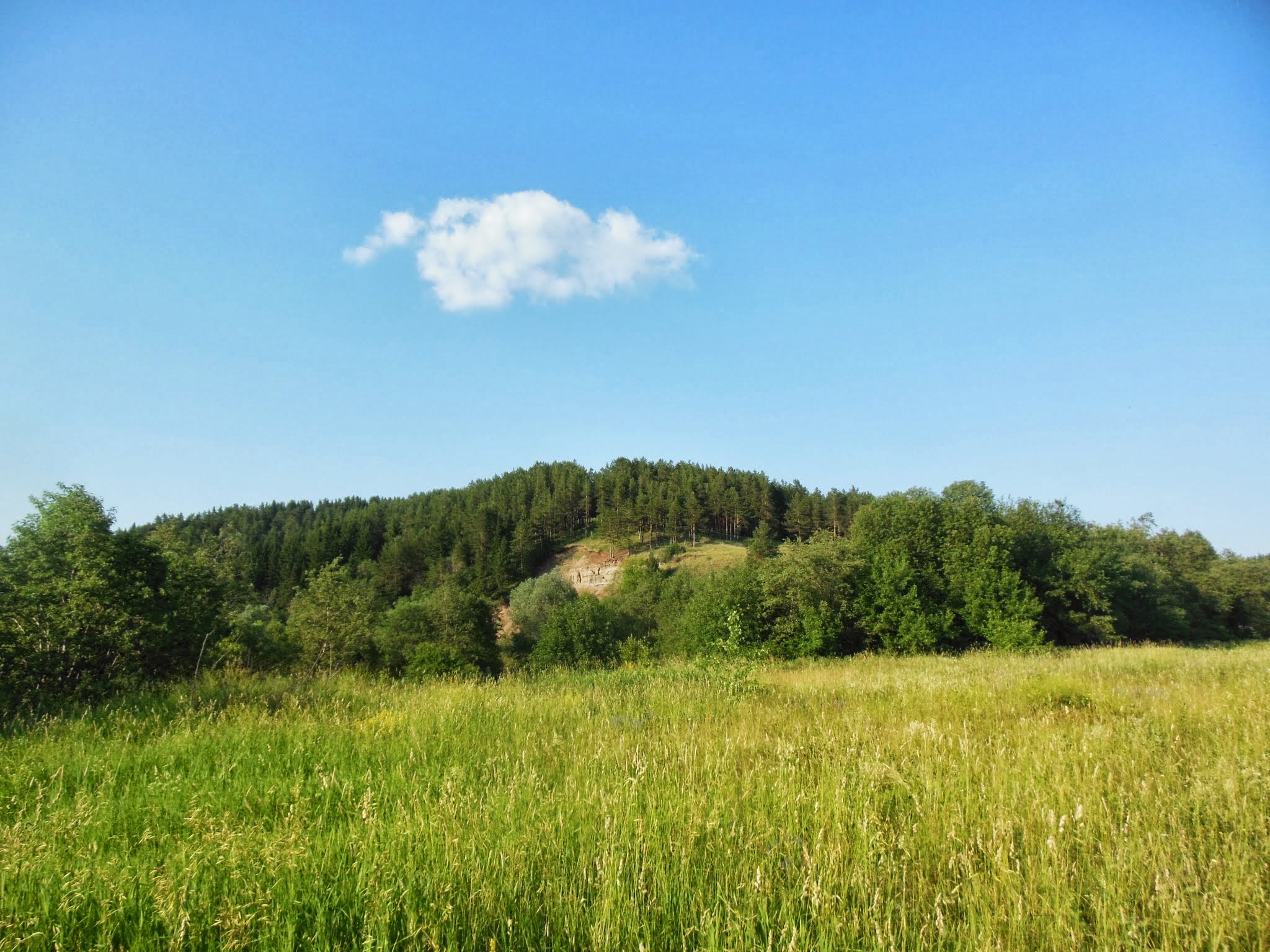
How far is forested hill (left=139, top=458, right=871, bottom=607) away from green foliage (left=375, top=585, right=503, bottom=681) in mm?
40091

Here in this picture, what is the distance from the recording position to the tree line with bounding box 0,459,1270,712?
62.2 feet

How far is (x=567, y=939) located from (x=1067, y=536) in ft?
188

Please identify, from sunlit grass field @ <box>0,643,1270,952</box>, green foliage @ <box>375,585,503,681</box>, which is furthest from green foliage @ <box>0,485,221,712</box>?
green foliage @ <box>375,585,503,681</box>

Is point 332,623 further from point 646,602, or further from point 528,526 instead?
point 528,526

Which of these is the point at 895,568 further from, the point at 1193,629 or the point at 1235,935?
the point at 1193,629

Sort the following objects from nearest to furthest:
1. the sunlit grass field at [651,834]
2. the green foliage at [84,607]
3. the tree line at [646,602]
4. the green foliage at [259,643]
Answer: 1. the sunlit grass field at [651,834]
2. the green foliage at [84,607]
3. the tree line at [646,602]
4. the green foliage at [259,643]

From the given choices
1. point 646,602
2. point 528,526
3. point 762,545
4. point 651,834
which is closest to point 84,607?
point 651,834

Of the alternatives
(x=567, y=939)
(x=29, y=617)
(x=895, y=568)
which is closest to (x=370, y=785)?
(x=567, y=939)

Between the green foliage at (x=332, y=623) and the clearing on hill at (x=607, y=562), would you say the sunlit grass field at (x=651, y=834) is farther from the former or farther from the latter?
the clearing on hill at (x=607, y=562)

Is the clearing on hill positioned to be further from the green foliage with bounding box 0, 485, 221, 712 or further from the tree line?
the green foliage with bounding box 0, 485, 221, 712

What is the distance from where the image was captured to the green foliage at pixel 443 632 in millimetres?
49438

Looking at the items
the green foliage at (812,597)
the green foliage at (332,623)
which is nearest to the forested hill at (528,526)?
the green foliage at (332,623)

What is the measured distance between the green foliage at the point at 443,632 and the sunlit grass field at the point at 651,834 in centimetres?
4504

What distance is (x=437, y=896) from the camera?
7.88 ft
